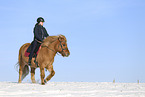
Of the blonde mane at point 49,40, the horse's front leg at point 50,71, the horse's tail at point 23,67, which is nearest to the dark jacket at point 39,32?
the blonde mane at point 49,40

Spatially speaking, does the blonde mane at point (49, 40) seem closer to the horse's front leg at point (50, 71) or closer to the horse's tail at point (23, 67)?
the horse's front leg at point (50, 71)

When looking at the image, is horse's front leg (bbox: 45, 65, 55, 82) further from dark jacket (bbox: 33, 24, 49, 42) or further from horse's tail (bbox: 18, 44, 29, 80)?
horse's tail (bbox: 18, 44, 29, 80)

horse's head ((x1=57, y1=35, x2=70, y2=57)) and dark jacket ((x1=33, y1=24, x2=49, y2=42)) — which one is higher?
dark jacket ((x1=33, y1=24, x2=49, y2=42))

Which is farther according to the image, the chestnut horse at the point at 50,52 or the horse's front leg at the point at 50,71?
the horse's front leg at the point at 50,71

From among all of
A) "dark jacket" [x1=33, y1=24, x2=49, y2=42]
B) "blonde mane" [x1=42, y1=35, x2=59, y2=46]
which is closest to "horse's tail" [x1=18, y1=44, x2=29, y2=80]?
"dark jacket" [x1=33, y1=24, x2=49, y2=42]

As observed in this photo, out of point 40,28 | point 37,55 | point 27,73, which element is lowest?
point 27,73

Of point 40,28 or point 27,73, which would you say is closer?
point 40,28

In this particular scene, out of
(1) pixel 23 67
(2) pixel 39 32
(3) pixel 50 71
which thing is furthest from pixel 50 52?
(1) pixel 23 67

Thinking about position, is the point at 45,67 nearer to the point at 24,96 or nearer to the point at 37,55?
the point at 37,55

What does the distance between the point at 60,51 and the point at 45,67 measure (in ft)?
3.64

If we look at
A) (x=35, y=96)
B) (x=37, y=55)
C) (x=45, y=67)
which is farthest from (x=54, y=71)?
(x=35, y=96)

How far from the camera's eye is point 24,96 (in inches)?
235

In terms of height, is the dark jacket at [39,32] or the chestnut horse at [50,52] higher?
the dark jacket at [39,32]

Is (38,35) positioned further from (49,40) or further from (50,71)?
(50,71)
